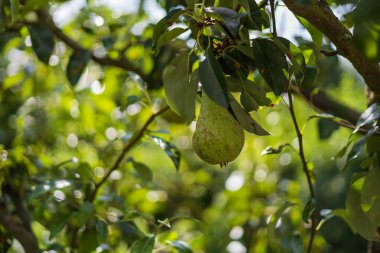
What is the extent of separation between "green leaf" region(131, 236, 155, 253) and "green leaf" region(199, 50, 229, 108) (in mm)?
445

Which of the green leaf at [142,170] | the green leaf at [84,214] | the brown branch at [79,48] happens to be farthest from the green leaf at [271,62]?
the brown branch at [79,48]

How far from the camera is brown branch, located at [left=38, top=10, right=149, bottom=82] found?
4.97ft

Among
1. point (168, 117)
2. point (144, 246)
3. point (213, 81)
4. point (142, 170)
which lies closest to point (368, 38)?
point (213, 81)

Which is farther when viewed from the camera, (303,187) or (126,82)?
(303,187)

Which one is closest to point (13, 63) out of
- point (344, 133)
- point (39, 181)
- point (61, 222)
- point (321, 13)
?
Result: point (39, 181)

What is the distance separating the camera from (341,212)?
123 cm

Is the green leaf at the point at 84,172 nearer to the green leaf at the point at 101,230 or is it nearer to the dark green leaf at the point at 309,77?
the green leaf at the point at 101,230

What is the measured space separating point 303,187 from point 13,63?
154 cm

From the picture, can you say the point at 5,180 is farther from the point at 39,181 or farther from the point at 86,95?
the point at 86,95

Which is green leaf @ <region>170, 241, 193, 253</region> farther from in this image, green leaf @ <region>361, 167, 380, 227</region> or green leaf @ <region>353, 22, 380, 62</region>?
green leaf @ <region>353, 22, 380, 62</region>

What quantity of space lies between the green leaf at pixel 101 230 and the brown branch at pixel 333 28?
587 millimetres

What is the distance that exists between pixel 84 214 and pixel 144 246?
15 cm

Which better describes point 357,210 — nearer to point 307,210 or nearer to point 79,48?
point 307,210

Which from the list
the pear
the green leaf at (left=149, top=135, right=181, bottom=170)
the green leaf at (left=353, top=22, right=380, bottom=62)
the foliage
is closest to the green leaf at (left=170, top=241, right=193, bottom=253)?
the foliage
